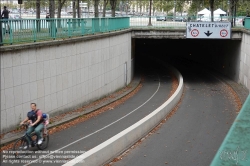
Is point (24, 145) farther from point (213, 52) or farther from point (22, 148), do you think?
point (213, 52)

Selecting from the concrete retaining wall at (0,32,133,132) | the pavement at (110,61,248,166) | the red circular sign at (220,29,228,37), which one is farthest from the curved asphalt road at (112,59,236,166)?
the red circular sign at (220,29,228,37)

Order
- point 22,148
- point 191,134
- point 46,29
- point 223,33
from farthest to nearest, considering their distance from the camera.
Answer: point 223,33, point 46,29, point 191,134, point 22,148

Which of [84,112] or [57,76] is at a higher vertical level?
[57,76]

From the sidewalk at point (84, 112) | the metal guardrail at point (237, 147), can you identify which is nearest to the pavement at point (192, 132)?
the sidewalk at point (84, 112)

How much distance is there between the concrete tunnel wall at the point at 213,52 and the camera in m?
29.1

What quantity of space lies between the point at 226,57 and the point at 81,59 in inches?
792

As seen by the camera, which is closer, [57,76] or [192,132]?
[192,132]

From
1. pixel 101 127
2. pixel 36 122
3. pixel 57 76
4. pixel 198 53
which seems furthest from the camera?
pixel 198 53

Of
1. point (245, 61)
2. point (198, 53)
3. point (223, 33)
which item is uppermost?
point (223, 33)

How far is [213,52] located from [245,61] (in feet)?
41.9

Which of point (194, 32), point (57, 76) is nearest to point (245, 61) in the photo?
point (194, 32)

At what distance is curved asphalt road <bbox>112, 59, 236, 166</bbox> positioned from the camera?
42.0 feet

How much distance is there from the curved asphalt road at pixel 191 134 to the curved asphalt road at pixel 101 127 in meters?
1.51

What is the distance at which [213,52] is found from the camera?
41.0 m
